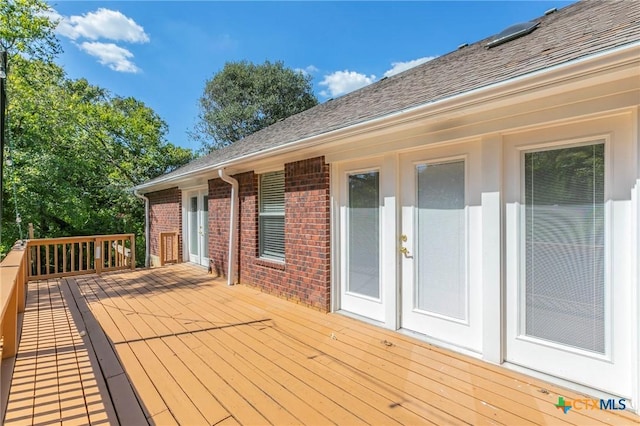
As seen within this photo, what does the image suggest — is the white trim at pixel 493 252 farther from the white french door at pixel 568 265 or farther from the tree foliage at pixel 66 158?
Answer: the tree foliage at pixel 66 158

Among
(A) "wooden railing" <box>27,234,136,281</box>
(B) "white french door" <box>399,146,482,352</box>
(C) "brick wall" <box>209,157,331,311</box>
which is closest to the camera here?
(B) "white french door" <box>399,146,482,352</box>

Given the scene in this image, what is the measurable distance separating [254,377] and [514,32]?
4744mm

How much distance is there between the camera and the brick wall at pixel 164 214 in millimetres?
8727

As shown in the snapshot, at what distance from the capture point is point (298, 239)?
461cm

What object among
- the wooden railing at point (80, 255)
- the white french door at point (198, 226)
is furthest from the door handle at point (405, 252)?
the wooden railing at point (80, 255)

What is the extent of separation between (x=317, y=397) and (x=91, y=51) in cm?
1790

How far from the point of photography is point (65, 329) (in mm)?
3773

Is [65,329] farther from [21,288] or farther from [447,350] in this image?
[447,350]

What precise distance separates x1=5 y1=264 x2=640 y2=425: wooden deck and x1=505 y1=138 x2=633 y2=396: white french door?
242mm

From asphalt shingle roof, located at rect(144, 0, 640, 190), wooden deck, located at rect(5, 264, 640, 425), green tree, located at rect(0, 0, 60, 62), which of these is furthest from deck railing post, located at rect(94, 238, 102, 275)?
green tree, located at rect(0, 0, 60, 62)

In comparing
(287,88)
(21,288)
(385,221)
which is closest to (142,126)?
(287,88)

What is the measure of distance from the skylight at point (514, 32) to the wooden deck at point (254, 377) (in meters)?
3.62

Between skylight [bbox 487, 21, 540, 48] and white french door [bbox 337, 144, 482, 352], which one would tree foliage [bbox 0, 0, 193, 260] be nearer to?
white french door [bbox 337, 144, 482, 352]

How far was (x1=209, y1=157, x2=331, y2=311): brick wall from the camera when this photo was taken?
4.20 meters
